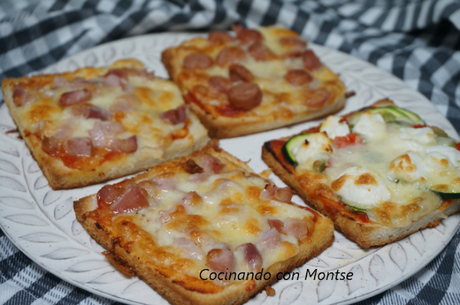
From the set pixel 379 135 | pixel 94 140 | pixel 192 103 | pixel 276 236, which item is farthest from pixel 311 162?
pixel 94 140

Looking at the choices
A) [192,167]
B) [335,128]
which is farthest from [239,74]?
[192,167]

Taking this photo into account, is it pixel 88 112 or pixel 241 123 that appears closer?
pixel 88 112

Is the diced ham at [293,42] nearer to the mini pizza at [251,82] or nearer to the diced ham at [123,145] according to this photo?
the mini pizza at [251,82]

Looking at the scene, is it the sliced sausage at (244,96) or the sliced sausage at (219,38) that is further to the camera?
the sliced sausage at (219,38)

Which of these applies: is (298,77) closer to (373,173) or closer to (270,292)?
(373,173)

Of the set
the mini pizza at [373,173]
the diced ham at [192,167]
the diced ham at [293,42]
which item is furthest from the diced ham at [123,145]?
the diced ham at [293,42]

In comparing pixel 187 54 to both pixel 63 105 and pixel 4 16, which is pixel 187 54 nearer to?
pixel 63 105

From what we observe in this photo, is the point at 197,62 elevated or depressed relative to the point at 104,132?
elevated
